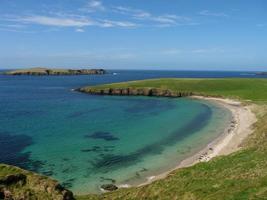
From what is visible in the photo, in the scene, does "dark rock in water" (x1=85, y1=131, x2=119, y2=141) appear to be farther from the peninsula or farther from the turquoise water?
the peninsula

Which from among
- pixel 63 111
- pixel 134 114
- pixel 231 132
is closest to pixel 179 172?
pixel 231 132

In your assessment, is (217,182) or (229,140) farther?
(229,140)

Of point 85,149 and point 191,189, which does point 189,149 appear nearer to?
point 85,149

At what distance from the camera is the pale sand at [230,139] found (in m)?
49.2

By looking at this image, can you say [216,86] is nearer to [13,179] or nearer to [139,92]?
[139,92]

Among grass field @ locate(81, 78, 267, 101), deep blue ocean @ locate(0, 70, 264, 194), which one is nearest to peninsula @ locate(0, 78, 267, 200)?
deep blue ocean @ locate(0, 70, 264, 194)

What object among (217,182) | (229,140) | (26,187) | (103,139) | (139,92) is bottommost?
(103,139)

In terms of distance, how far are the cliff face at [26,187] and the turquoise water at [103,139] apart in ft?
51.2

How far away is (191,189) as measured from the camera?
28094 mm

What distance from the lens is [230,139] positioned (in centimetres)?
6194

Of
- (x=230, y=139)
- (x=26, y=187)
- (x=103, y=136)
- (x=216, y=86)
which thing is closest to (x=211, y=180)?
(x=26, y=187)

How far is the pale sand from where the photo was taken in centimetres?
4919

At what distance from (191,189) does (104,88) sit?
12837 cm

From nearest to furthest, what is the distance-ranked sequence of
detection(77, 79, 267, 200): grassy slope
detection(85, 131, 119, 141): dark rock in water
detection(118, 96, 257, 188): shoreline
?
1. detection(77, 79, 267, 200): grassy slope
2. detection(118, 96, 257, 188): shoreline
3. detection(85, 131, 119, 141): dark rock in water
